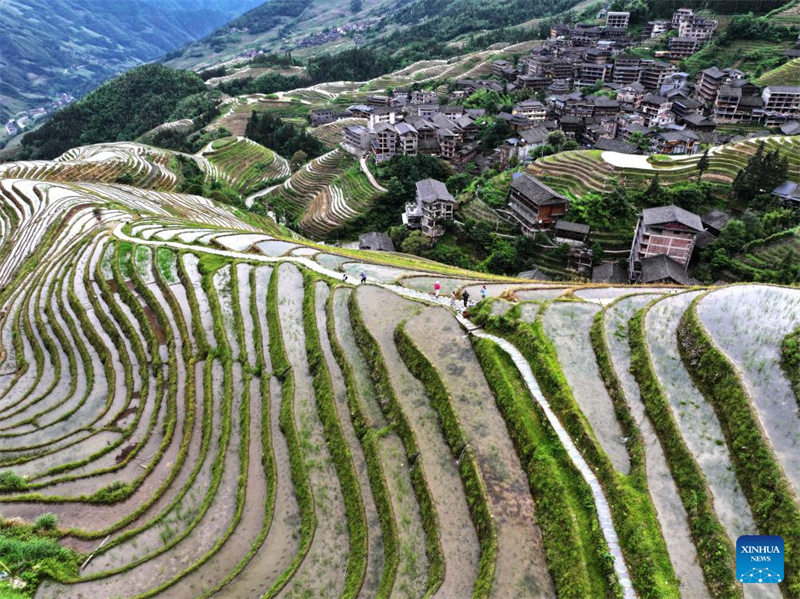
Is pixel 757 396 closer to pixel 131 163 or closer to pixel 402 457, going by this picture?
pixel 402 457

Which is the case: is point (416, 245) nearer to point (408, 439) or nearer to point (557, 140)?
point (557, 140)

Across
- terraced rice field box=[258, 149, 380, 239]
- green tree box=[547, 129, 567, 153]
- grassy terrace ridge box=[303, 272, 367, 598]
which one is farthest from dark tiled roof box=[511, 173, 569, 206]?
grassy terrace ridge box=[303, 272, 367, 598]

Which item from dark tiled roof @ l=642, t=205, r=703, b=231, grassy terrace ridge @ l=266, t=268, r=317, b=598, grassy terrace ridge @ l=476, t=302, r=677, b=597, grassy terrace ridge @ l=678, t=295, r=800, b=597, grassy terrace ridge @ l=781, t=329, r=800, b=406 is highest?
grassy terrace ridge @ l=781, t=329, r=800, b=406

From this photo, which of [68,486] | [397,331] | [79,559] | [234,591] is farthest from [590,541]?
[68,486]

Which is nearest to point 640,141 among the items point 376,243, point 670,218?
point 670,218

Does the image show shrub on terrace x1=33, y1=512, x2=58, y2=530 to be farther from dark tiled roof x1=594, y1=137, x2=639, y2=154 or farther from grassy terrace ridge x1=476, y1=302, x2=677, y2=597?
dark tiled roof x1=594, y1=137, x2=639, y2=154
